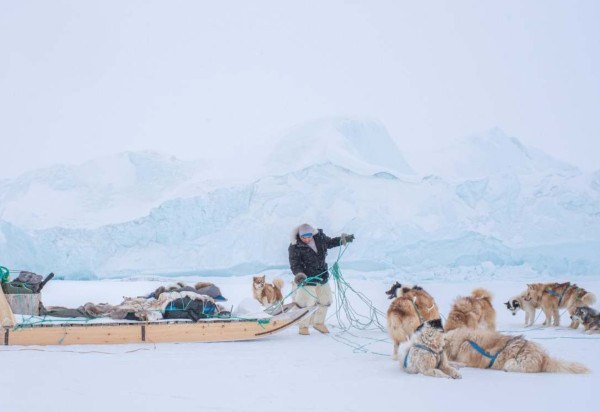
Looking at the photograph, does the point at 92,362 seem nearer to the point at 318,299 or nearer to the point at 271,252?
the point at 318,299

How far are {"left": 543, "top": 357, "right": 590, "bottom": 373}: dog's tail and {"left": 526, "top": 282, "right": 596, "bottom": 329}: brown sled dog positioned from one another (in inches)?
95.5

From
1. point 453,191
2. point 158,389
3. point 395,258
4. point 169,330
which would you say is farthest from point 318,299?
point 453,191

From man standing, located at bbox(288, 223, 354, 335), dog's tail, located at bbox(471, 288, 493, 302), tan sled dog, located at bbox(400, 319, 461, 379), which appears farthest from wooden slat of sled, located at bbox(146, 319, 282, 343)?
tan sled dog, located at bbox(400, 319, 461, 379)

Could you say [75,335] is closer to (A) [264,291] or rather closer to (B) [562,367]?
(A) [264,291]

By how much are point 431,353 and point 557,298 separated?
3.18m

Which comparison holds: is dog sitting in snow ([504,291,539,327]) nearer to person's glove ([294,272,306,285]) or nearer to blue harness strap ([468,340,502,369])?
person's glove ([294,272,306,285])

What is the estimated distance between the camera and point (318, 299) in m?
6.04

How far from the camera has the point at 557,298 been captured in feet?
20.8

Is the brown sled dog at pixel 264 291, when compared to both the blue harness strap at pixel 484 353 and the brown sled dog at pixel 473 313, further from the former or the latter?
the blue harness strap at pixel 484 353

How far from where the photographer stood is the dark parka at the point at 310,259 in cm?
604

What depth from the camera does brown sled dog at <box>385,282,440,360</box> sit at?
4.39m

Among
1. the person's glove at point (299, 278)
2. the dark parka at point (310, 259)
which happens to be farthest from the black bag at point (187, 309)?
the dark parka at point (310, 259)

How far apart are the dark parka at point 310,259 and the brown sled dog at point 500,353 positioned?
76.6 inches

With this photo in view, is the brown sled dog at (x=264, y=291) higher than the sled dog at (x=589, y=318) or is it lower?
higher
